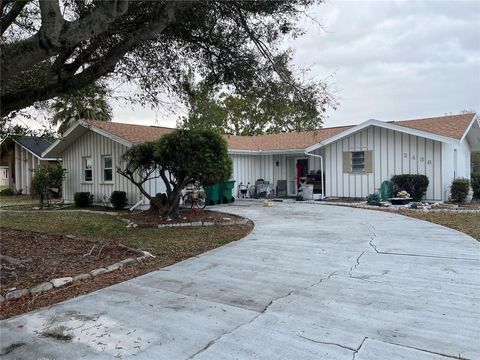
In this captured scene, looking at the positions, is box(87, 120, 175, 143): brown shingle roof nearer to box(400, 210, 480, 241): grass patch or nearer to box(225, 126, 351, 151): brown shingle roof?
box(225, 126, 351, 151): brown shingle roof

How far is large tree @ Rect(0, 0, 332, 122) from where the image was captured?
6340mm

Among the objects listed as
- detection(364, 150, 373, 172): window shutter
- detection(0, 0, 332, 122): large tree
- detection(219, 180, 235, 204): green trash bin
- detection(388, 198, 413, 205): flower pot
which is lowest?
detection(388, 198, 413, 205): flower pot

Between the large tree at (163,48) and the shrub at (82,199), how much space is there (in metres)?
9.45

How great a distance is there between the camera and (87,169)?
18.0m

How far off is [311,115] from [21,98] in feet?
16.9

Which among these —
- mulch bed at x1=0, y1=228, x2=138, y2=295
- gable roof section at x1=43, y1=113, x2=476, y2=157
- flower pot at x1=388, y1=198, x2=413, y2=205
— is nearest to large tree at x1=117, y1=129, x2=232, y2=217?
mulch bed at x1=0, y1=228, x2=138, y2=295

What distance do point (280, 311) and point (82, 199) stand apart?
14.9 metres

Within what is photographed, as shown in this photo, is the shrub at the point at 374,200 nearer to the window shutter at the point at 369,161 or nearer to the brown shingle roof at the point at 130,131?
the window shutter at the point at 369,161

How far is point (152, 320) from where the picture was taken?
12.8ft

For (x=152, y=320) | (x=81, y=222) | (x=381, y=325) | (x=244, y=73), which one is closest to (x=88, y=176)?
(x=81, y=222)

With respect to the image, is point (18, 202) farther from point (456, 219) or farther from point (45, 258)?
point (456, 219)

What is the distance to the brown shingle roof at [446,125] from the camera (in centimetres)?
1492

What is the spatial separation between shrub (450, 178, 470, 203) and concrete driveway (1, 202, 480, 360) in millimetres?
8870

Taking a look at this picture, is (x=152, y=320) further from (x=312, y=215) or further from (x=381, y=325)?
(x=312, y=215)
